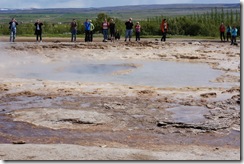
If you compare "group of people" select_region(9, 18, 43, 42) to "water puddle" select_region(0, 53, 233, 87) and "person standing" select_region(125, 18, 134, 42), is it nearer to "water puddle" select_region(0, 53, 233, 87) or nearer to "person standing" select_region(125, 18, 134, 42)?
"person standing" select_region(125, 18, 134, 42)

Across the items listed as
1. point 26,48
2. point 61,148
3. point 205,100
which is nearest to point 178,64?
point 26,48

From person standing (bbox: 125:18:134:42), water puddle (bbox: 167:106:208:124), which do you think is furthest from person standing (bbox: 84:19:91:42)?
water puddle (bbox: 167:106:208:124)

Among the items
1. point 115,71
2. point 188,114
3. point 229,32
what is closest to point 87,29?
point 229,32

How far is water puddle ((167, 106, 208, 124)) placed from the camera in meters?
10.7

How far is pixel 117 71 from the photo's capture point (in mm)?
18578

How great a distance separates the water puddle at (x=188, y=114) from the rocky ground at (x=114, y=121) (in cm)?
4

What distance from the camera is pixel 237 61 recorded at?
21.2 metres

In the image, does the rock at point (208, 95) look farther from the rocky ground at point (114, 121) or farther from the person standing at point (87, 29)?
the person standing at point (87, 29)

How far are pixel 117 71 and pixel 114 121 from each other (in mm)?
7976

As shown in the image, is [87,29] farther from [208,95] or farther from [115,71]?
[208,95]

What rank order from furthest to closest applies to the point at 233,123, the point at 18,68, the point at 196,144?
the point at 18,68, the point at 233,123, the point at 196,144

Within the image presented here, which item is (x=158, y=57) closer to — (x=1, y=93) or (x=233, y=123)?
(x=1, y=93)

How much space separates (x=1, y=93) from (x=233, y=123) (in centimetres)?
629

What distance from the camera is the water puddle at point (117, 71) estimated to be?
1630 centimetres
